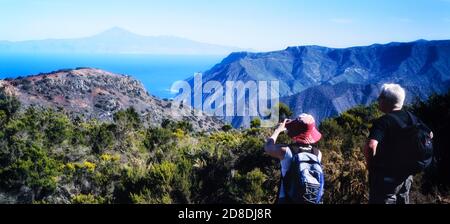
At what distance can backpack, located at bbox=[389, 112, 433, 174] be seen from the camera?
380 cm

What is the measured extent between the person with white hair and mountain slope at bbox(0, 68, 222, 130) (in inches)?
1648

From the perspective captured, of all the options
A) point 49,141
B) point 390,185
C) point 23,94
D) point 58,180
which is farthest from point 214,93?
point 390,185

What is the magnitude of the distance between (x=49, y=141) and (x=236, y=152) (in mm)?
9717

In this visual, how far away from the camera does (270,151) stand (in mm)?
3701

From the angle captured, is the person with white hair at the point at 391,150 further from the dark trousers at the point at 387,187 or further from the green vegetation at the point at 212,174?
the green vegetation at the point at 212,174

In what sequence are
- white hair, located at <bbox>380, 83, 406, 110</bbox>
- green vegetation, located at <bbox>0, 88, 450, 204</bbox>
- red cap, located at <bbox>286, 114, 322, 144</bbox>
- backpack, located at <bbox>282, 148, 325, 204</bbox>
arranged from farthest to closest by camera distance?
1. green vegetation, located at <bbox>0, 88, 450, 204</bbox>
2. white hair, located at <bbox>380, 83, 406, 110</bbox>
3. red cap, located at <bbox>286, 114, 322, 144</bbox>
4. backpack, located at <bbox>282, 148, 325, 204</bbox>

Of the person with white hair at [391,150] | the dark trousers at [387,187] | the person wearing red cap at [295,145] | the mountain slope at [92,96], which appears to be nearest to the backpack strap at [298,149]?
the person wearing red cap at [295,145]

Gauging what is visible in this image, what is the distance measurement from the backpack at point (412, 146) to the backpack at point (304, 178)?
28.8 inches

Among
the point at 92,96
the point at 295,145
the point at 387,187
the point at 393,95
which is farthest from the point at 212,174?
the point at 92,96

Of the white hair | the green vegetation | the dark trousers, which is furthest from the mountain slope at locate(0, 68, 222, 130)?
the white hair

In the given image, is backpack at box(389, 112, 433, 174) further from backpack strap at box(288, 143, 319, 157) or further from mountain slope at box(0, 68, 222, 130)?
mountain slope at box(0, 68, 222, 130)

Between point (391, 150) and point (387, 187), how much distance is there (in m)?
0.34

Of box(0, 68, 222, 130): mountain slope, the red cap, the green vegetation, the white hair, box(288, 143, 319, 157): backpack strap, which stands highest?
the white hair
